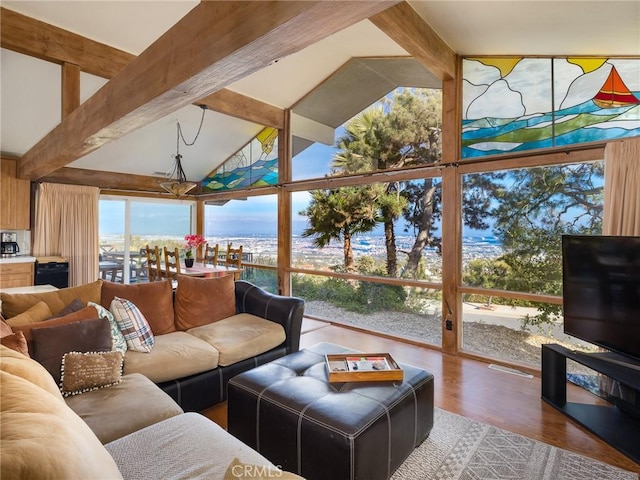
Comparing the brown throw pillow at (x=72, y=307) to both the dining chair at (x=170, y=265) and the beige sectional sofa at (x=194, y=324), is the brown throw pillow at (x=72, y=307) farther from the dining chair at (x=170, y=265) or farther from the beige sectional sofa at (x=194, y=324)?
the dining chair at (x=170, y=265)

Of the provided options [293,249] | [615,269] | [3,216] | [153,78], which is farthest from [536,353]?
[3,216]

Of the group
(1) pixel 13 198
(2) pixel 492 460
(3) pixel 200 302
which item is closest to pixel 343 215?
(3) pixel 200 302

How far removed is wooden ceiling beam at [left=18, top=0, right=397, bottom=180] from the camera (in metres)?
1.18

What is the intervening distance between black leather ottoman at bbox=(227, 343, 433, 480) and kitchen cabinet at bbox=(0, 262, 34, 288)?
4880 mm

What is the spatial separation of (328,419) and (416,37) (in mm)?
2971

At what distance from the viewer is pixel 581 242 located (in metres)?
2.60

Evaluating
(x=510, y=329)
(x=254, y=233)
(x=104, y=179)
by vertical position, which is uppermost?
(x=104, y=179)

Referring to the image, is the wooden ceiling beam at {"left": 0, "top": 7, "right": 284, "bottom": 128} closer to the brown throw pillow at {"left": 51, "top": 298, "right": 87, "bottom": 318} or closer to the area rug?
the brown throw pillow at {"left": 51, "top": 298, "right": 87, "bottom": 318}

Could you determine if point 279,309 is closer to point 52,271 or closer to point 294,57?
point 294,57

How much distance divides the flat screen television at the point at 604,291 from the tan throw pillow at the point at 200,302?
9.81 ft

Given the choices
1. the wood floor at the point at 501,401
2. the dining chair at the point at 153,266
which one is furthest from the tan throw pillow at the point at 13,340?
the dining chair at the point at 153,266

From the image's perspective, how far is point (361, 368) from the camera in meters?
2.14

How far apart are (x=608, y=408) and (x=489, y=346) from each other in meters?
1.16

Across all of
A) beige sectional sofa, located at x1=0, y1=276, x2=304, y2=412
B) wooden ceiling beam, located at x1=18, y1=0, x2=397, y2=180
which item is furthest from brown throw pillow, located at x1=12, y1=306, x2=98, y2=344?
wooden ceiling beam, located at x1=18, y1=0, x2=397, y2=180
